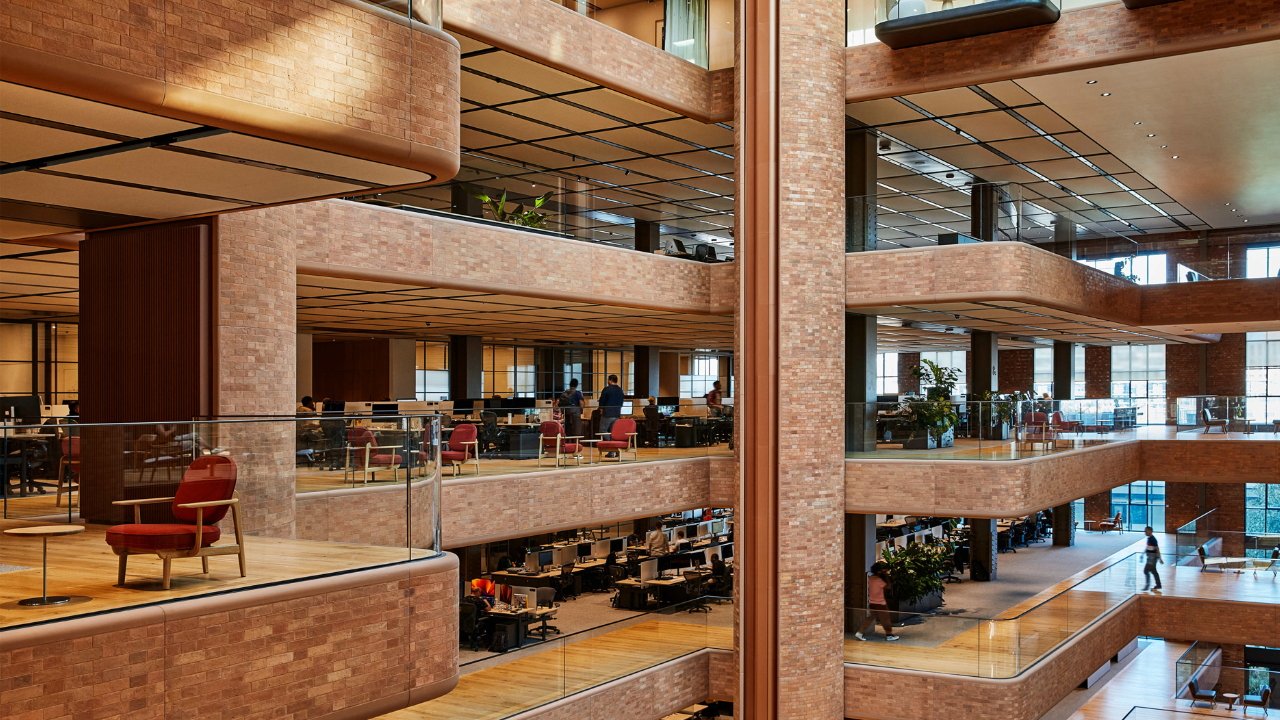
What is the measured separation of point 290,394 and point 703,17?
1137 cm

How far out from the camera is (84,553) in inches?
289

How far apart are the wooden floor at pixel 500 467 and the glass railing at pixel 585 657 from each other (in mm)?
2604

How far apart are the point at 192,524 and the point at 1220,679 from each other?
75.3 feet

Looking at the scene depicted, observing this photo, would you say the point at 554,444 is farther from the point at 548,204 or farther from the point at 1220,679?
the point at 1220,679

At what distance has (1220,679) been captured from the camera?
24.1m

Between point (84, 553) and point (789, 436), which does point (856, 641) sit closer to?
point (789, 436)

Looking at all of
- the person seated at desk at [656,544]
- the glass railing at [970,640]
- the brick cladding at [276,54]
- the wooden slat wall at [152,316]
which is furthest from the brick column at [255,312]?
the person seated at desk at [656,544]

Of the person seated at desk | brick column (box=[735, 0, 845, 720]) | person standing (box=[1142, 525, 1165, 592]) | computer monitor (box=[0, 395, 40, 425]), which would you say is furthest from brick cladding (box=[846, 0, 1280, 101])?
computer monitor (box=[0, 395, 40, 425])

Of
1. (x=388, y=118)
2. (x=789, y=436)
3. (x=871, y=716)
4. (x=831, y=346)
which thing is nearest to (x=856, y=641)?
(x=871, y=716)

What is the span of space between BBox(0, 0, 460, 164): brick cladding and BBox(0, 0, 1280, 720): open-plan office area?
3cm

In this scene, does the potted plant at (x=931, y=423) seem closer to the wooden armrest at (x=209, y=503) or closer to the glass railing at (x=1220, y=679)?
the glass railing at (x=1220, y=679)

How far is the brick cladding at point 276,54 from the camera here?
263 inches

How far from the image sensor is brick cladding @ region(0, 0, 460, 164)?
6.67 meters

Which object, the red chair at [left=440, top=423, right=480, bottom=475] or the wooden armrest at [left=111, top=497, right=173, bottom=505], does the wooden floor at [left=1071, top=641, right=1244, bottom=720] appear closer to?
the red chair at [left=440, top=423, right=480, bottom=475]
